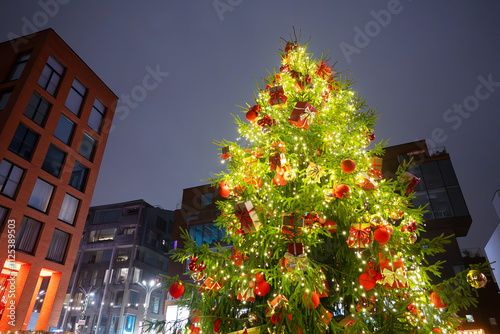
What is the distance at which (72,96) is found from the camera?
2142cm

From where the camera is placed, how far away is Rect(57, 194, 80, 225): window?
763 inches

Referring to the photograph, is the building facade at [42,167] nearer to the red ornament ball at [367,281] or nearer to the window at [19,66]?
the window at [19,66]

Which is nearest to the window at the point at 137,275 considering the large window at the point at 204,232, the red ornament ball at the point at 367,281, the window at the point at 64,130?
the large window at the point at 204,232

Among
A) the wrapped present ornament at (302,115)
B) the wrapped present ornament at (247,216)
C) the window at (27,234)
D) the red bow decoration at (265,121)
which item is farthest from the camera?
the window at (27,234)

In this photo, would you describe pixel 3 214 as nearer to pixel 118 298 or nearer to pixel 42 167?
pixel 42 167

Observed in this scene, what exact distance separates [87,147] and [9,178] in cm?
615

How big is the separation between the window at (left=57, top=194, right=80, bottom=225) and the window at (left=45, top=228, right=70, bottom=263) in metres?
0.92

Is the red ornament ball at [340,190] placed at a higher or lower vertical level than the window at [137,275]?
lower

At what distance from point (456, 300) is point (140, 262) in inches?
1640

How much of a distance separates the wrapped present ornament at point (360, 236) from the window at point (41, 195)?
19.4m

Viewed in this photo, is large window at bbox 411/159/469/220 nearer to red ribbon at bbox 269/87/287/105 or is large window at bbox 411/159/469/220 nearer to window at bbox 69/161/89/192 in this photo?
red ribbon at bbox 269/87/287/105

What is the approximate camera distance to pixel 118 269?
39094 millimetres

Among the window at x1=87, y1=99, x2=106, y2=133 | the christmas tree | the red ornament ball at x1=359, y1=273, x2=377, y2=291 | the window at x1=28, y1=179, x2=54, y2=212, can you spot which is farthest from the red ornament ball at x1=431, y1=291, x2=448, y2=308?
the window at x1=87, y1=99, x2=106, y2=133

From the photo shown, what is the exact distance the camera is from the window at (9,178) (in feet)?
52.5
